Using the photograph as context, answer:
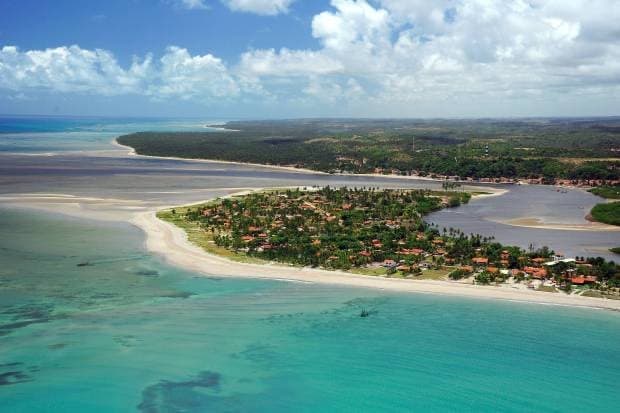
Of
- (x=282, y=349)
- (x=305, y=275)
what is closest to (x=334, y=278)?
(x=305, y=275)

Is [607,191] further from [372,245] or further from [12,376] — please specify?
[12,376]

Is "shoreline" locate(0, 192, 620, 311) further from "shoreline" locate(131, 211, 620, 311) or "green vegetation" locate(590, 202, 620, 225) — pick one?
"green vegetation" locate(590, 202, 620, 225)

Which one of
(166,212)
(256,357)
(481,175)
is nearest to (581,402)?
(256,357)

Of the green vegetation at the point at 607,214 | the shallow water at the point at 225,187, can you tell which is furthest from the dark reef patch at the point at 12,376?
the green vegetation at the point at 607,214

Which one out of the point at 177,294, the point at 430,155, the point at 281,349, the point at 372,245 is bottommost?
the point at 281,349

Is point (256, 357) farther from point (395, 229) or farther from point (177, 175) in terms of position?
point (177, 175)
